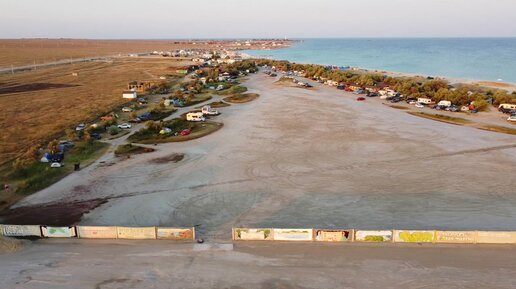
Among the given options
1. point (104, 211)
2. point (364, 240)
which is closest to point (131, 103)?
point (104, 211)

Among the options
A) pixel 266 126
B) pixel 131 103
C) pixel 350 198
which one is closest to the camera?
pixel 350 198

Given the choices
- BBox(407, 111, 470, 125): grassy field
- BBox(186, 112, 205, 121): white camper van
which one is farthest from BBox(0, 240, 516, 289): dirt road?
BBox(407, 111, 470, 125): grassy field

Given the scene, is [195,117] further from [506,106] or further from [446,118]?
[506,106]

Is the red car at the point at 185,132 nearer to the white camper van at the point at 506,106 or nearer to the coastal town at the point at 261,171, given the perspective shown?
the coastal town at the point at 261,171

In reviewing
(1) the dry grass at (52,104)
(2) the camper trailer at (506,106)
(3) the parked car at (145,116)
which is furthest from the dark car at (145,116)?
(2) the camper trailer at (506,106)

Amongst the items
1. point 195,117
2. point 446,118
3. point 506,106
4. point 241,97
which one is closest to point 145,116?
point 195,117

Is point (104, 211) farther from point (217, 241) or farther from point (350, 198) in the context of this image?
point (350, 198)
